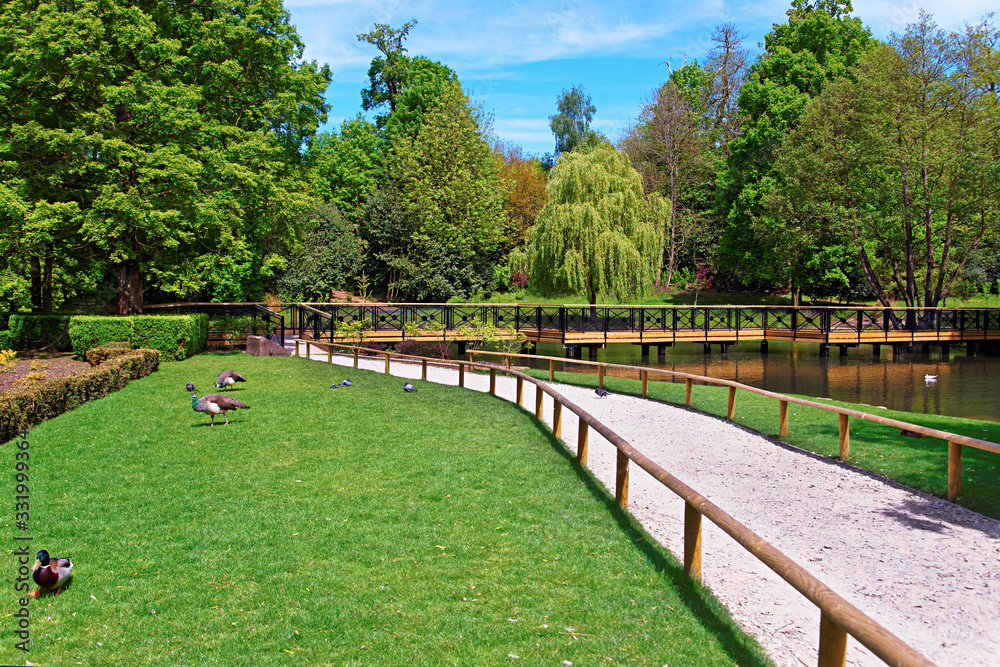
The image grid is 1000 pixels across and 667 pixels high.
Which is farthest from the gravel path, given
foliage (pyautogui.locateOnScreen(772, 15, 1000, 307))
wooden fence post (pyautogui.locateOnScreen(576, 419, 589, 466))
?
foliage (pyautogui.locateOnScreen(772, 15, 1000, 307))

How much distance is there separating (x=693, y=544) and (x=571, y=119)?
6629cm

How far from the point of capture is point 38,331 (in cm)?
2177

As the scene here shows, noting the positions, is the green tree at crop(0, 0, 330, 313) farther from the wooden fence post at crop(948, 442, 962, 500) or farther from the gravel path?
the wooden fence post at crop(948, 442, 962, 500)

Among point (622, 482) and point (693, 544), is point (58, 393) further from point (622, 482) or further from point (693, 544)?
point (693, 544)

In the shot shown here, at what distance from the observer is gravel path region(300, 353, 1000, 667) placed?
455 centimetres

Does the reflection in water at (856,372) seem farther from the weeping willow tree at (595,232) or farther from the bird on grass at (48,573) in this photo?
the bird on grass at (48,573)

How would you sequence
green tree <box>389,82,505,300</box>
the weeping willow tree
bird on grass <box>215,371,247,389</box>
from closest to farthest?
bird on grass <box>215,371,247,389</box> < the weeping willow tree < green tree <box>389,82,505,300</box>

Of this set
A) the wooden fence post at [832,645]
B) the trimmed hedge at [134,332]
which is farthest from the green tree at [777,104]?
the wooden fence post at [832,645]

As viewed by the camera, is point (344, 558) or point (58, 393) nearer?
point (344, 558)

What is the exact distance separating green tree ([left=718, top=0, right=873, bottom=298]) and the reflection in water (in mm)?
9094

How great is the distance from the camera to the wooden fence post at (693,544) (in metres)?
4.97

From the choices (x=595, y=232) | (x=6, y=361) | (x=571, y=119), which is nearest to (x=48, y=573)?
(x=6, y=361)

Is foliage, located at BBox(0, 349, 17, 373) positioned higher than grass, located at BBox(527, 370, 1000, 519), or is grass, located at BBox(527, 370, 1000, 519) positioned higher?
foliage, located at BBox(0, 349, 17, 373)

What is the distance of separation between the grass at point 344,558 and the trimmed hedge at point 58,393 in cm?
38
